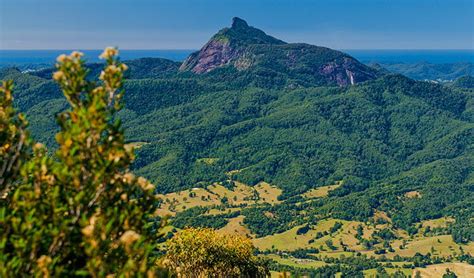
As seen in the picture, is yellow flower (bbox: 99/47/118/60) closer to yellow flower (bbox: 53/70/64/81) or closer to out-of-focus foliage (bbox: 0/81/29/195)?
yellow flower (bbox: 53/70/64/81)

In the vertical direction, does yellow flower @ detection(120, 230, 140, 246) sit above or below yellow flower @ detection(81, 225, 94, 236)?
below

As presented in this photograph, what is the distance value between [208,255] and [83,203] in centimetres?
5261

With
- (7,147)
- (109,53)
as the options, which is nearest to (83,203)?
(109,53)

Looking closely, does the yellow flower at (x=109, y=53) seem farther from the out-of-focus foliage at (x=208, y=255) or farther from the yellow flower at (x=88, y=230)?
the out-of-focus foliage at (x=208, y=255)

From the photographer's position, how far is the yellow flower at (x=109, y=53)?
1702 centimetres

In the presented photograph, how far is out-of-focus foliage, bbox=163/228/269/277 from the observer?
65.6 meters

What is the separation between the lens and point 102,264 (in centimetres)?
1480

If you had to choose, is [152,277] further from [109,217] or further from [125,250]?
[109,217]

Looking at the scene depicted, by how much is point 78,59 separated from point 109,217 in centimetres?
552

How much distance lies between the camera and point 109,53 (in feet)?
56.1

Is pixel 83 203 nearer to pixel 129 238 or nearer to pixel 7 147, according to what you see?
pixel 129 238

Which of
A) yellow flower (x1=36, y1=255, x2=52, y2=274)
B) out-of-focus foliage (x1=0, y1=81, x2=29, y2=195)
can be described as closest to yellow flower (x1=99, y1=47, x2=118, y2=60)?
out-of-focus foliage (x1=0, y1=81, x2=29, y2=195)

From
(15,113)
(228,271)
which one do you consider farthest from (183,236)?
(15,113)

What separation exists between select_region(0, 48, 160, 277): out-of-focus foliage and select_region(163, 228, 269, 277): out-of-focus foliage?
48001 millimetres
